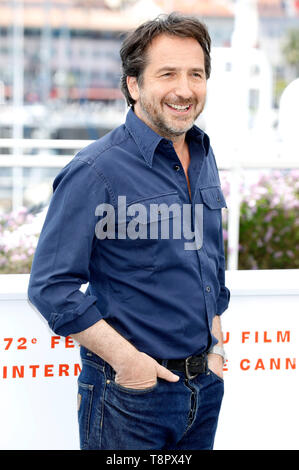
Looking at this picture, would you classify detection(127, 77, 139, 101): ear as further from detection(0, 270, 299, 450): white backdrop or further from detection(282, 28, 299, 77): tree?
detection(282, 28, 299, 77): tree

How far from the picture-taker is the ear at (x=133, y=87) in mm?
1806

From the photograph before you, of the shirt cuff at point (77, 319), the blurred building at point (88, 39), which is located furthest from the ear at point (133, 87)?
the blurred building at point (88, 39)

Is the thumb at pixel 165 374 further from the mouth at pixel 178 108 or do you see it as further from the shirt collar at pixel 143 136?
the mouth at pixel 178 108

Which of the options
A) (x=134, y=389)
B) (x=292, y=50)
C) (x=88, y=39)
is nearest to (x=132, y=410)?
(x=134, y=389)

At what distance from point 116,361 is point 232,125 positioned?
187 centimetres

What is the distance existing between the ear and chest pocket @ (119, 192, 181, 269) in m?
0.29

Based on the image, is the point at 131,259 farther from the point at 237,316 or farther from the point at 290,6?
the point at 290,6

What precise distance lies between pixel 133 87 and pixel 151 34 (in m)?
0.15

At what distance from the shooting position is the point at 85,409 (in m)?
1.74

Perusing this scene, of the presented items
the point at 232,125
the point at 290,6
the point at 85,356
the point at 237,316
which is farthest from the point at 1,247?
the point at 290,6

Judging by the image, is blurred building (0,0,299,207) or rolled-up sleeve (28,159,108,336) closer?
rolled-up sleeve (28,159,108,336)

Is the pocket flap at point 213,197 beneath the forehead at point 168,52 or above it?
beneath

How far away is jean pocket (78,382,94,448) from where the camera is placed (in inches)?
68.2

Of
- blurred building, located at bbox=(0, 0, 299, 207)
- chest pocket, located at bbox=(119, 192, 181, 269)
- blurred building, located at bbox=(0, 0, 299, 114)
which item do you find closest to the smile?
chest pocket, located at bbox=(119, 192, 181, 269)
